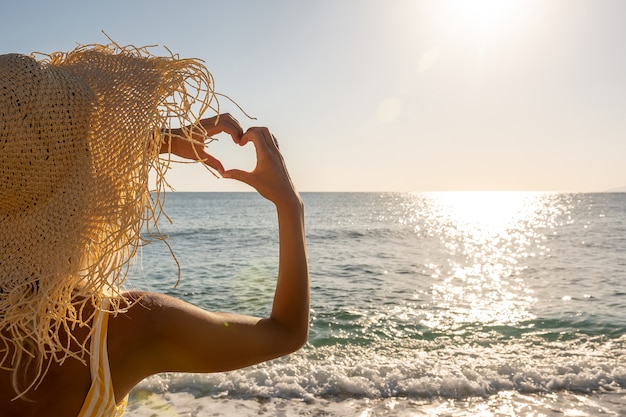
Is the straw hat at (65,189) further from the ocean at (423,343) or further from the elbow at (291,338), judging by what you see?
the elbow at (291,338)

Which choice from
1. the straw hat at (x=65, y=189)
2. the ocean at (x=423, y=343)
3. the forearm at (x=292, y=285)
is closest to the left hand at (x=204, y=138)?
the straw hat at (x=65, y=189)

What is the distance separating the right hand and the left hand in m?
0.04

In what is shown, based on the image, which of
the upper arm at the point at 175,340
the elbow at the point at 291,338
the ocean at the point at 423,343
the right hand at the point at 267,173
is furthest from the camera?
the ocean at the point at 423,343

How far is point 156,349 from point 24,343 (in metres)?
0.31

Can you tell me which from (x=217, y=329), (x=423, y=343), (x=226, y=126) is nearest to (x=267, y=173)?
(x=226, y=126)

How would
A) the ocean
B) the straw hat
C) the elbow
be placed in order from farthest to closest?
the ocean < the elbow < the straw hat

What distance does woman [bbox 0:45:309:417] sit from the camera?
1112mm

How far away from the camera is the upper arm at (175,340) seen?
1218mm

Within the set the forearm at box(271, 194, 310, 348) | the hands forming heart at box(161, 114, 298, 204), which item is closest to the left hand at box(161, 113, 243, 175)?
the hands forming heart at box(161, 114, 298, 204)

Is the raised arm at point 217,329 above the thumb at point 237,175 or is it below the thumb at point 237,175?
below

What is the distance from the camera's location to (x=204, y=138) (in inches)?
56.7

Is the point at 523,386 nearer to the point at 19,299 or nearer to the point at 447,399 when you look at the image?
the point at 447,399

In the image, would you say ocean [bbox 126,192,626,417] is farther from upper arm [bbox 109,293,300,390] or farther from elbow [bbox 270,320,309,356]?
elbow [bbox 270,320,309,356]

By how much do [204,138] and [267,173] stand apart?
0.21m
